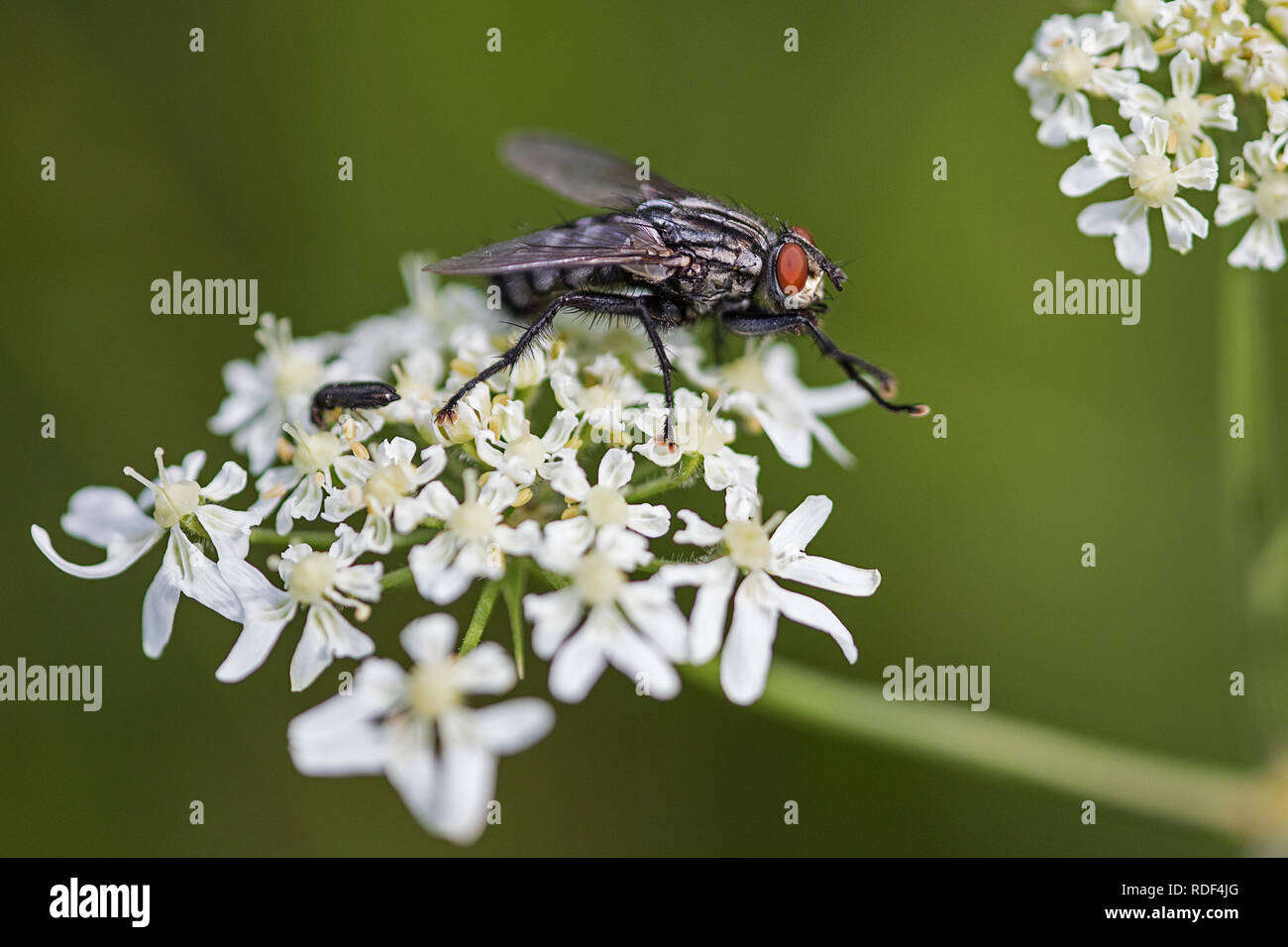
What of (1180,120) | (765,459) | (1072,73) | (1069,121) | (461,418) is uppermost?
(1072,73)

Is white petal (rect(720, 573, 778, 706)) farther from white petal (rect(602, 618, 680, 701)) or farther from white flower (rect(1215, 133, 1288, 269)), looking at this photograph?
white flower (rect(1215, 133, 1288, 269))

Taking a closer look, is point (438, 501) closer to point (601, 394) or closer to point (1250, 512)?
point (601, 394)

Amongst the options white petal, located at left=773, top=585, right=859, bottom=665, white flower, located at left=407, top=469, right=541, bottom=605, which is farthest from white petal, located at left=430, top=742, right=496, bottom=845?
white petal, located at left=773, top=585, right=859, bottom=665

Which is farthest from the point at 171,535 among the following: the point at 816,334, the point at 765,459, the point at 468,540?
the point at 765,459

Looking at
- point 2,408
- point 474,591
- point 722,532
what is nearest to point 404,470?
point 722,532

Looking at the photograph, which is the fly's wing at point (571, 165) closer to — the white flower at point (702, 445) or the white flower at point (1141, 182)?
the white flower at point (702, 445)
